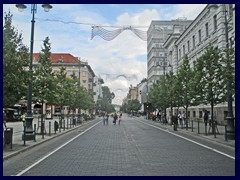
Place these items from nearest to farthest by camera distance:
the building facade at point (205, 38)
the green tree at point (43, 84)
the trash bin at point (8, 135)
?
the trash bin at point (8, 135), the green tree at point (43, 84), the building facade at point (205, 38)

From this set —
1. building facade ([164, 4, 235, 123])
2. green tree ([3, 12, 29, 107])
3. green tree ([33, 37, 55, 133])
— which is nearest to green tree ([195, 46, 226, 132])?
building facade ([164, 4, 235, 123])

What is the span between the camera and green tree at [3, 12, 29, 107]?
1512 centimetres

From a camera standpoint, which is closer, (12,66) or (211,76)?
(12,66)

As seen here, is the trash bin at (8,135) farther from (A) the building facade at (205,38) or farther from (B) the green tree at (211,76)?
(A) the building facade at (205,38)

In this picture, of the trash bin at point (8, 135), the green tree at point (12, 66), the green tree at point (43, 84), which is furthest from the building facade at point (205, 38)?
the trash bin at point (8, 135)

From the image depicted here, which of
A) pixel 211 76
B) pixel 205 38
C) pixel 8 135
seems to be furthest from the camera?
pixel 205 38

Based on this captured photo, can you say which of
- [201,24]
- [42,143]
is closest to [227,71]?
[42,143]

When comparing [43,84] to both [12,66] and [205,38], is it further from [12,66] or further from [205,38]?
[205,38]

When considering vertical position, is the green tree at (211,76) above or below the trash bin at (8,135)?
above

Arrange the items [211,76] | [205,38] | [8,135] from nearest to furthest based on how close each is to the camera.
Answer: [8,135] → [211,76] → [205,38]

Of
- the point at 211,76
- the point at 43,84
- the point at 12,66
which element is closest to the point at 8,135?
the point at 12,66

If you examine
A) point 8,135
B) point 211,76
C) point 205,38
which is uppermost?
point 205,38

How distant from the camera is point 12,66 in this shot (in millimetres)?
15438

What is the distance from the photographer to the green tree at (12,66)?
595 inches
